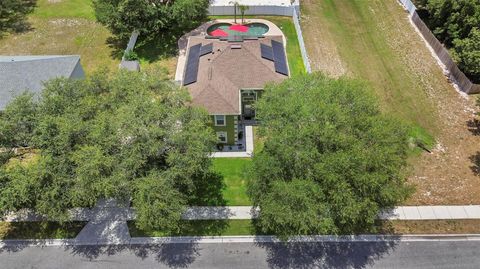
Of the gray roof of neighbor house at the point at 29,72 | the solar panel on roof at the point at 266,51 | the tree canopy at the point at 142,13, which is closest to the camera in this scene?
the gray roof of neighbor house at the point at 29,72

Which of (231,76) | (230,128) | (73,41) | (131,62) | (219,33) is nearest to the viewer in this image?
(230,128)

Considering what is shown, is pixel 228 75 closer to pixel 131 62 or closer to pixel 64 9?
pixel 131 62

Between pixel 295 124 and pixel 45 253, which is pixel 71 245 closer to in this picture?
pixel 45 253

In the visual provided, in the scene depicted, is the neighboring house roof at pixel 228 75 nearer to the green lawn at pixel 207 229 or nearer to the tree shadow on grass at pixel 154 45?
the green lawn at pixel 207 229

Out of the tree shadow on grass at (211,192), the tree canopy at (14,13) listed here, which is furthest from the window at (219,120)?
the tree canopy at (14,13)

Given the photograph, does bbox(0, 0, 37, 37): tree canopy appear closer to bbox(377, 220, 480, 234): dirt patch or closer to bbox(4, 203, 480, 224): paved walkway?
bbox(4, 203, 480, 224): paved walkway

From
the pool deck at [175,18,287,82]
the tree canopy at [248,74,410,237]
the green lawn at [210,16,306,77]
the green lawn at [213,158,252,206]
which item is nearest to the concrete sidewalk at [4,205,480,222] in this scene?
the green lawn at [213,158,252,206]

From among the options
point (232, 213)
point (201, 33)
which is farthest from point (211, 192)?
point (201, 33)
